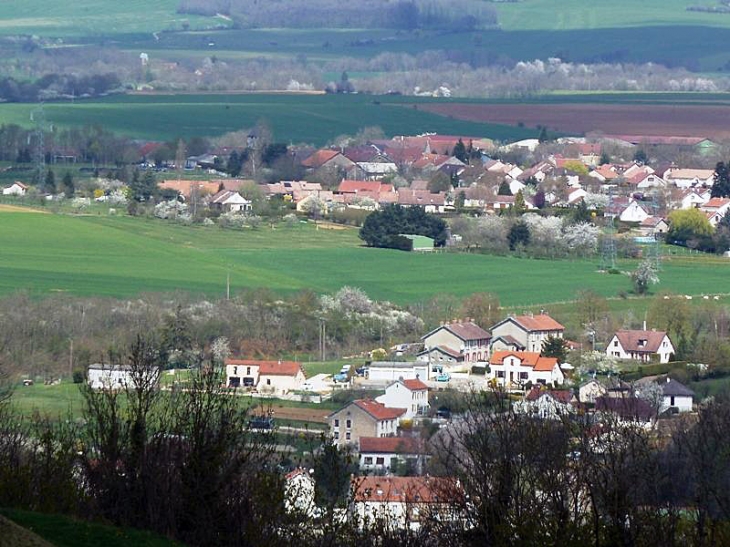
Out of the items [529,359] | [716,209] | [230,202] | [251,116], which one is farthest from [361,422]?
[251,116]

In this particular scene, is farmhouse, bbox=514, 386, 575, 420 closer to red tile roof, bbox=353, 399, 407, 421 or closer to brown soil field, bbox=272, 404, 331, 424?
red tile roof, bbox=353, 399, 407, 421

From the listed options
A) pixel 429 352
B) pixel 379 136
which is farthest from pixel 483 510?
pixel 379 136

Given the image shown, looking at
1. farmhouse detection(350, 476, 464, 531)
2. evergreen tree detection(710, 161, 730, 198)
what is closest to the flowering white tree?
evergreen tree detection(710, 161, 730, 198)

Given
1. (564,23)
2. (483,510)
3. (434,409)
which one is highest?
(483,510)

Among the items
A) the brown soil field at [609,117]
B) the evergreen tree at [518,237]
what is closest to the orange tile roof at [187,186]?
the evergreen tree at [518,237]

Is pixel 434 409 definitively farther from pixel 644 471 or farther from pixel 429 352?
pixel 644 471

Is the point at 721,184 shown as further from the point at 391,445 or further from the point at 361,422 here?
the point at 391,445
